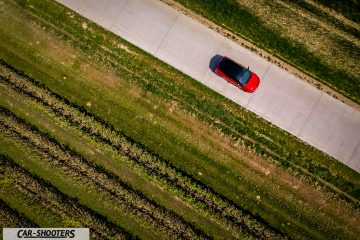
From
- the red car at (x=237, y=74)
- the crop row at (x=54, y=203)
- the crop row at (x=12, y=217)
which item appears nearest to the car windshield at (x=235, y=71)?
the red car at (x=237, y=74)

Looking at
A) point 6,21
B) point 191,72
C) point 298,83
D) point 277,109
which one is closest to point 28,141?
point 6,21

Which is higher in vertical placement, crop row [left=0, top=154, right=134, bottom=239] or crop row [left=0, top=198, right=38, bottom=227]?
crop row [left=0, top=154, right=134, bottom=239]

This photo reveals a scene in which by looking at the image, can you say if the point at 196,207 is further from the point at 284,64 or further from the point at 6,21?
the point at 6,21

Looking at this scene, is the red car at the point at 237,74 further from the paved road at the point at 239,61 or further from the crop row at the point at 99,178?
the crop row at the point at 99,178

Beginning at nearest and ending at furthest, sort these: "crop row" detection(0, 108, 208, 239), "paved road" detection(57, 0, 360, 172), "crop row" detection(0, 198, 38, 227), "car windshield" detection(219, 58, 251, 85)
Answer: "crop row" detection(0, 198, 38, 227) < "crop row" detection(0, 108, 208, 239) < "car windshield" detection(219, 58, 251, 85) < "paved road" detection(57, 0, 360, 172)

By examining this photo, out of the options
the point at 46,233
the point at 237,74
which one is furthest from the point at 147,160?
the point at 237,74

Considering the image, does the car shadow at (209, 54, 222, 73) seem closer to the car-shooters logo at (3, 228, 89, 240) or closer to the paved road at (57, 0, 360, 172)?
the paved road at (57, 0, 360, 172)

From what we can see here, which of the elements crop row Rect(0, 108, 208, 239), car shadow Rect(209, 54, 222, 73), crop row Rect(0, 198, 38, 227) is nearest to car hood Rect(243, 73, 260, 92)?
car shadow Rect(209, 54, 222, 73)
